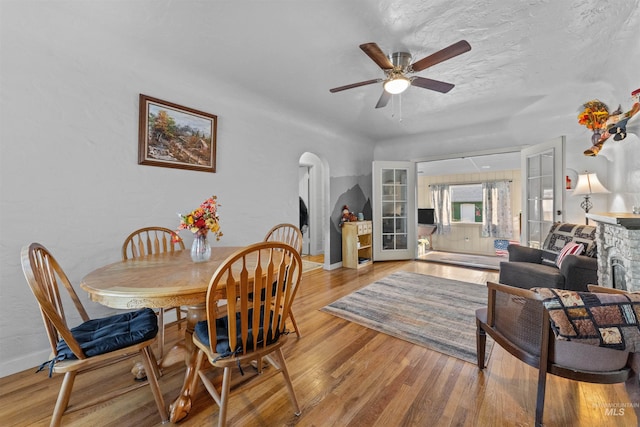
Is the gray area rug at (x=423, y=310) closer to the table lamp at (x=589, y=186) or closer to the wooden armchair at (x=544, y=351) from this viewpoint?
the wooden armchair at (x=544, y=351)

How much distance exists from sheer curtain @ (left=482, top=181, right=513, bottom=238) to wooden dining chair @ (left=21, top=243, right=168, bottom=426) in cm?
782

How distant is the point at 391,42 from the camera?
2045 mm

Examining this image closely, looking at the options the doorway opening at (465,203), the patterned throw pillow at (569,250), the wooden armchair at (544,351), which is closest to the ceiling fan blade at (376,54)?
the wooden armchair at (544,351)

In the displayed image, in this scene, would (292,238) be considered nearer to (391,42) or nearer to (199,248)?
(199,248)

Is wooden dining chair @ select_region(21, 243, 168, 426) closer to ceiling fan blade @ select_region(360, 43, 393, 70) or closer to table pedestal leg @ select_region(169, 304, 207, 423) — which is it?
table pedestal leg @ select_region(169, 304, 207, 423)

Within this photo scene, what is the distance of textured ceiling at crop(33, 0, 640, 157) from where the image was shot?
5.55 ft

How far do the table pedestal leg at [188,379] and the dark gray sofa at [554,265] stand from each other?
297cm

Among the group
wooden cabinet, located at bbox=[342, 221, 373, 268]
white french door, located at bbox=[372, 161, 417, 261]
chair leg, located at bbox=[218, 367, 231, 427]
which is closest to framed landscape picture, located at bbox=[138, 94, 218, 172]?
chair leg, located at bbox=[218, 367, 231, 427]

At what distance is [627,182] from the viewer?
2.64 metres

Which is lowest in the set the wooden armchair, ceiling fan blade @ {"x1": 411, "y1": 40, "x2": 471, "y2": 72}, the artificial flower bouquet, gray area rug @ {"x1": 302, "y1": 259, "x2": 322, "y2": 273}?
gray area rug @ {"x1": 302, "y1": 259, "x2": 322, "y2": 273}

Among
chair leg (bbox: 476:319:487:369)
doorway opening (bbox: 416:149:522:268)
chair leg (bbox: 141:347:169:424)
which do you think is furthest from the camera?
doorway opening (bbox: 416:149:522:268)

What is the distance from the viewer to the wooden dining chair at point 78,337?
109 centimetres

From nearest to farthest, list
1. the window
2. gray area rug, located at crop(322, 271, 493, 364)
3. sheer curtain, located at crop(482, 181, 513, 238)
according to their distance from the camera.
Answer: gray area rug, located at crop(322, 271, 493, 364)
sheer curtain, located at crop(482, 181, 513, 238)
the window

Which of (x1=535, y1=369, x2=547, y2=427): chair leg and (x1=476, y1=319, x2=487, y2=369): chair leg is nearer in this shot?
(x1=535, y1=369, x2=547, y2=427): chair leg
